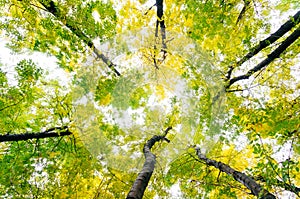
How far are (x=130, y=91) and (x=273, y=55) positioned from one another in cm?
275

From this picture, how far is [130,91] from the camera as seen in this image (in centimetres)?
539

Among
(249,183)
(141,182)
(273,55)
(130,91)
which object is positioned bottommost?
(141,182)

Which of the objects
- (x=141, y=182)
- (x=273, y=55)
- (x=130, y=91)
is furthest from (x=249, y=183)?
(x=130, y=91)

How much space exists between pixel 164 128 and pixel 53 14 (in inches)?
146

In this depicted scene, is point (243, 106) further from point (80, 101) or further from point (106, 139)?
point (80, 101)

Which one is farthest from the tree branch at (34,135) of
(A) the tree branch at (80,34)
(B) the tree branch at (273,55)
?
(B) the tree branch at (273,55)

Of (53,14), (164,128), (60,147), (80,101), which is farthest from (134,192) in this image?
(164,128)

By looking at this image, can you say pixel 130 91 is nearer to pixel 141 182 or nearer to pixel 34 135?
pixel 34 135

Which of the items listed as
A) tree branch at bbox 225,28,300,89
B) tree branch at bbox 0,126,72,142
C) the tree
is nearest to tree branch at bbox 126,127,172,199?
the tree

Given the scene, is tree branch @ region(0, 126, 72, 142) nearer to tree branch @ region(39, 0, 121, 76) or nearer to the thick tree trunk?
tree branch @ region(39, 0, 121, 76)

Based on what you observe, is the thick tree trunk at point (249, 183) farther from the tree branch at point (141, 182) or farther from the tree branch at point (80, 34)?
the tree branch at point (80, 34)

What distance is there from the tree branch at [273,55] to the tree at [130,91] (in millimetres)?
17

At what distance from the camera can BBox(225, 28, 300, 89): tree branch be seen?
12.3 ft

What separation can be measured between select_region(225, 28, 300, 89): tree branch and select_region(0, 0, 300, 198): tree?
0.02 meters
